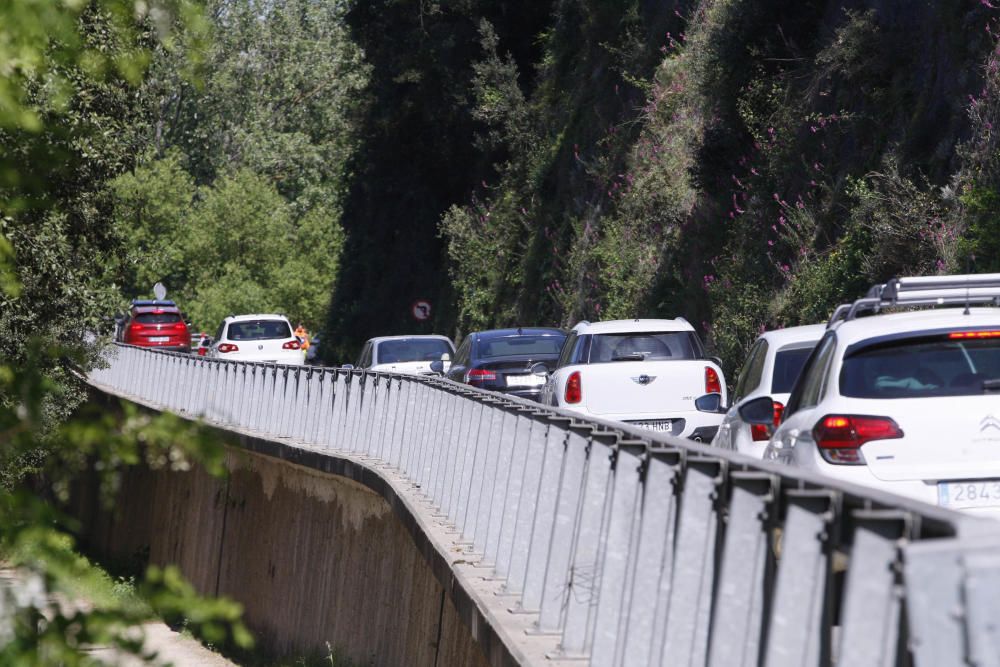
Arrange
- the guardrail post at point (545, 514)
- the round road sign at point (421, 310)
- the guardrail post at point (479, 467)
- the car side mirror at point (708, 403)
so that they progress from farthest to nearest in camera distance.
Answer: the round road sign at point (421, 310)
the car side mirror at point (708, 403)
the guardrail post at point (479, 467)
the guardrail post at point (545, 514)

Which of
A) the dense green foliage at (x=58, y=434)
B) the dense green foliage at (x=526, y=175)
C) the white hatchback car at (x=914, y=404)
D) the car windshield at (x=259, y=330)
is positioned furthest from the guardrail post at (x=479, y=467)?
the car windshield at (x=259, y=330)

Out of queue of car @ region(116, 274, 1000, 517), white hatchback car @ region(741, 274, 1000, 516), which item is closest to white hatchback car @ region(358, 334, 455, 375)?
queue of car @ region(116, 274, 1000, 517)

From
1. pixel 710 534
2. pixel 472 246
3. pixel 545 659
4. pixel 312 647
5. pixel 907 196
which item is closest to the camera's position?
pixel 710 534

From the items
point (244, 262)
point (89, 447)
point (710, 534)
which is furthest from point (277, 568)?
point (244, 262)

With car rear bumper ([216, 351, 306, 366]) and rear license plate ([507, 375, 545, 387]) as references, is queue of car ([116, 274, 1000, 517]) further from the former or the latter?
car rear bumper ([216, 351, 306, 366])

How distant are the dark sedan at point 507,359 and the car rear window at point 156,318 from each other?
30705 millimetres

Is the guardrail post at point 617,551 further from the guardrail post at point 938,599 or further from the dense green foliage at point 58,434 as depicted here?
the guardrail post at point 938,599

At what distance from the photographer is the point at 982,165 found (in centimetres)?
2033

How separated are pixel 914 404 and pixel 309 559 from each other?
44.6 feet

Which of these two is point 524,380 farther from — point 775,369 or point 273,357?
point 273,357

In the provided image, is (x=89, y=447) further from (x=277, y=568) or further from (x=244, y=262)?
(x=244, y=262)

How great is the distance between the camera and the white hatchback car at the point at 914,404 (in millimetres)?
8086

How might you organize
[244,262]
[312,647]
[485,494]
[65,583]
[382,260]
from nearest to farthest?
[65,583]
[485,494]
[312,647]
[382,260]
[244,262]

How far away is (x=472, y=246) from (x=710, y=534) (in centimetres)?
4463
